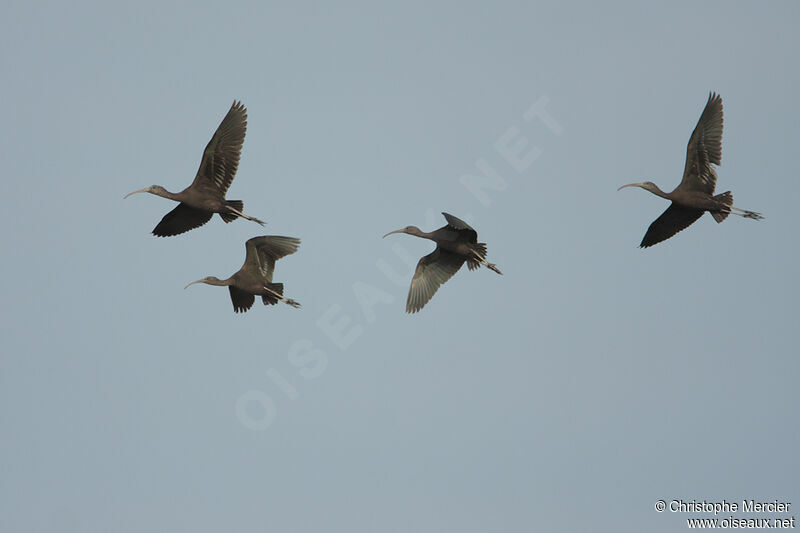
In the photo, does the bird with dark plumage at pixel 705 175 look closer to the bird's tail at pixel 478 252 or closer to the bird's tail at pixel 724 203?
the bird's tail at pixel 724 203

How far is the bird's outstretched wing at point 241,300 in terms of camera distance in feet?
108

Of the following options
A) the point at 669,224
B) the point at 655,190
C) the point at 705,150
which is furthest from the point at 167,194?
the point at 705,150

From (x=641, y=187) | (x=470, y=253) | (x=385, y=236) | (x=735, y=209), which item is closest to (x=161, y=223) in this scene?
(x=385, y=236)

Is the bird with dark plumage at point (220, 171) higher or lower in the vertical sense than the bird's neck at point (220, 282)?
higher

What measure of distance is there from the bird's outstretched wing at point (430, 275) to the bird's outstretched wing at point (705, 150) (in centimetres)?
615

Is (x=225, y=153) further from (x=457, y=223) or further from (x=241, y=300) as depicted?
(x=457, y=223)

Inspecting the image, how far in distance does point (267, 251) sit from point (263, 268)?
0.44 m

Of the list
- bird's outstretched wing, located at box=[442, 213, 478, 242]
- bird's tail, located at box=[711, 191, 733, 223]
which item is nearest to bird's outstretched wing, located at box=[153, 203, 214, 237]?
bird's outstretched wing, located at box=[442, 213, 478, 242]

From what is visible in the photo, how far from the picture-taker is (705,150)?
105ft

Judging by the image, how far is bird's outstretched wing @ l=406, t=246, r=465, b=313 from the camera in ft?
109

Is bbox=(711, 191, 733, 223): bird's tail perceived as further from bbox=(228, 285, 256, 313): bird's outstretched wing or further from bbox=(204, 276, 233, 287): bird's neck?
bbox=(204, 276, 233, 287): bird's neck

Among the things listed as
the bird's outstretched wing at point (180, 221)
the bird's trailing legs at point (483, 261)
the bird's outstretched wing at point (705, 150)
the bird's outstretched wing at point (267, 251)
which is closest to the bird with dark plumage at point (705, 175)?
the bird's outstretched wing at point (705, 150)

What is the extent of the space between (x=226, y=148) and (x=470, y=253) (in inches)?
260

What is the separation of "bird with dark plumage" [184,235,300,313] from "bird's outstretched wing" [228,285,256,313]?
355mm
